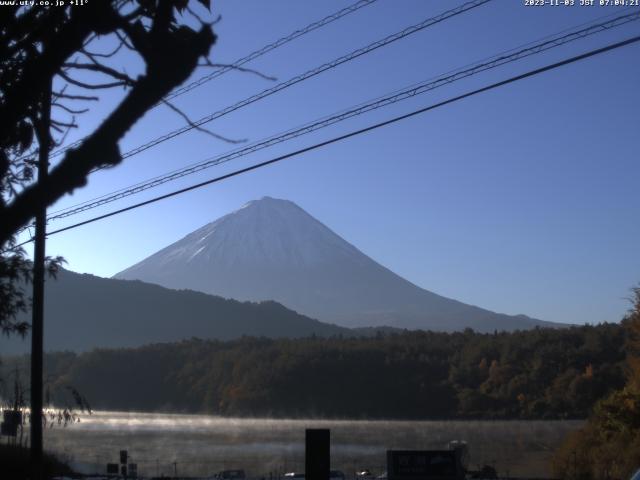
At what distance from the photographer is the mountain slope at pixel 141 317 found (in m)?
114

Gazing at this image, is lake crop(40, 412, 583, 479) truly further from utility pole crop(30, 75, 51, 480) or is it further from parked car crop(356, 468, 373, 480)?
utility pole crop(30, 75, 51, 480)

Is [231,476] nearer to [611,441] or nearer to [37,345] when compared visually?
[611,441]

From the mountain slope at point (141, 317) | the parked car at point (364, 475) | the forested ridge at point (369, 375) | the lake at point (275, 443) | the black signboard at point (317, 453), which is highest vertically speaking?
the mountain slope at point (141, 317)

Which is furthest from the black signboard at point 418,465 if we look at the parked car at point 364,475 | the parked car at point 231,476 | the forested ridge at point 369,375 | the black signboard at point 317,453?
the forested ridge at point 369,375

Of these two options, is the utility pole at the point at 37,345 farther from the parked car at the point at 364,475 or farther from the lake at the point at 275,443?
the lake at the point at 275,443

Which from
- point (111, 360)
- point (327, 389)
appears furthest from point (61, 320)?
point (327, 389)

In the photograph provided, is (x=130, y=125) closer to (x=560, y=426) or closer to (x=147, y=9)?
(x=147, y=9)

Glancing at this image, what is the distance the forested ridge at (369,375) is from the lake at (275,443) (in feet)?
11.5

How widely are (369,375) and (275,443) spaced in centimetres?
2596

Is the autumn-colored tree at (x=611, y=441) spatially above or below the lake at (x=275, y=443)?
above

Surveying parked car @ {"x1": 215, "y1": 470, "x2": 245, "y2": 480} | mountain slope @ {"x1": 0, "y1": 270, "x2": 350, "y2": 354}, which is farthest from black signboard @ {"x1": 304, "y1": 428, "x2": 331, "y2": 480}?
mountain slope @ {"x1": 0, "y1": 270, "x2": 350, "y2": 354}

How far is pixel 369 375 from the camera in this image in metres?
81.1

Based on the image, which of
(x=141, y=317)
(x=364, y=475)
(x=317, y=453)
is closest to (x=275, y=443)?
(x=364, y=475)

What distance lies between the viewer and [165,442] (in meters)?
57.4
